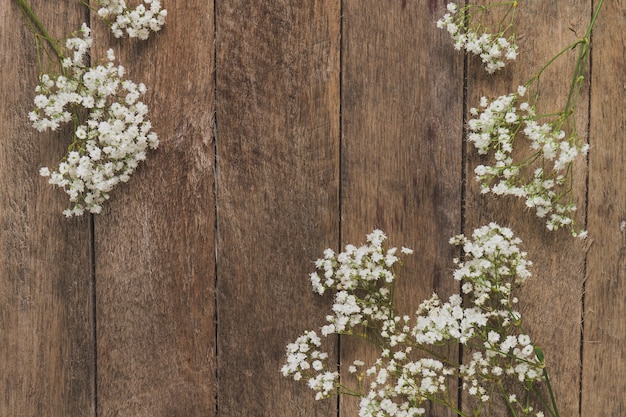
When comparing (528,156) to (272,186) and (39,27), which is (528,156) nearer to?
(272,186)

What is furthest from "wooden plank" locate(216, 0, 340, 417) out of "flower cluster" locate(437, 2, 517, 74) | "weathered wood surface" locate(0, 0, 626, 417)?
"flower cluster" locate(437, 2, 517, 74)

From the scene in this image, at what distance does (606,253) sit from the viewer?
51.0 inches

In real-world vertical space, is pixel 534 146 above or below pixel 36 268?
above

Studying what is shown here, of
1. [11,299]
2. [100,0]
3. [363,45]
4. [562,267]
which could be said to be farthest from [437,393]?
[100,0]

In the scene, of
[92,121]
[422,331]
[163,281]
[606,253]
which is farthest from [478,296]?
[92,121]

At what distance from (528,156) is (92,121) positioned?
2.88 feet

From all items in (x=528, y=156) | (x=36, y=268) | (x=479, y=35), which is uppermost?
(x=479, y=35)

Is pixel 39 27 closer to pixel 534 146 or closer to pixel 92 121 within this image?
pixel 92 121

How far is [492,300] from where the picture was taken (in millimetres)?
1273

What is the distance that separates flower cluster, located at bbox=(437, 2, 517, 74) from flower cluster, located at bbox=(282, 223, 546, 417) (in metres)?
0.34

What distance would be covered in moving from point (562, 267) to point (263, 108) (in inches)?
27.5

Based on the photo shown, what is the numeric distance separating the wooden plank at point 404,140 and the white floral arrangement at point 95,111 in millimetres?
406

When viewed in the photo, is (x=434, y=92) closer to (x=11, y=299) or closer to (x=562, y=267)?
(x=562, y=267)

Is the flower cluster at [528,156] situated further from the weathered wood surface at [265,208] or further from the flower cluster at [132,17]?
the flower cluster at [132,17]
